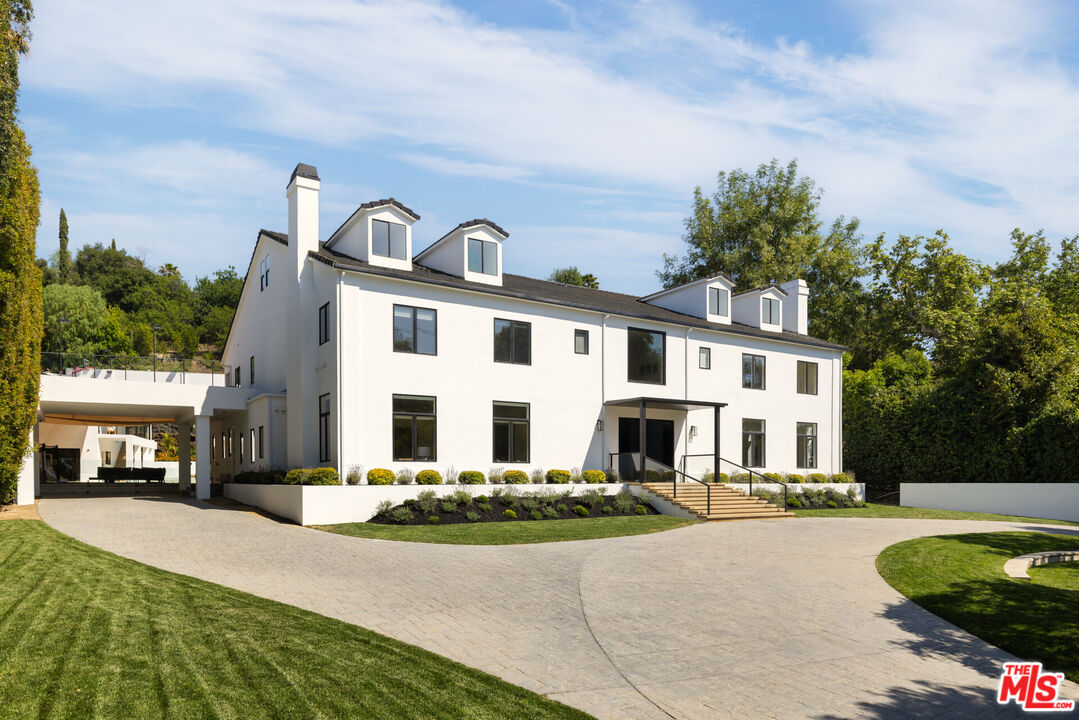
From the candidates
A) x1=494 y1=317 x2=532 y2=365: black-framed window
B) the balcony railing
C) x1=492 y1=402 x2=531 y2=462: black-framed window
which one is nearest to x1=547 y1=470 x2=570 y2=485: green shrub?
x1=492 y1=402 x2=531 y2=462: black-framed window

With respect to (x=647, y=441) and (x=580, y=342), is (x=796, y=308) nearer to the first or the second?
(x=647, y=441)

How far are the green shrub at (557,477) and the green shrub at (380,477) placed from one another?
5025mm

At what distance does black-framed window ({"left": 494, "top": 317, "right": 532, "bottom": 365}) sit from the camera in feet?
72.7

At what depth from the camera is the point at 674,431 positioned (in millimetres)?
26078

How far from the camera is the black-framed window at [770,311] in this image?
30562 millimetres

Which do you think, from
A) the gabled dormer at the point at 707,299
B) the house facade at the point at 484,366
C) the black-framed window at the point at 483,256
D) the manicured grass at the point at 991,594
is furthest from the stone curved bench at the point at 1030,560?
the gabled dormer at the point at 707,299

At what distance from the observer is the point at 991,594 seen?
10.5 m

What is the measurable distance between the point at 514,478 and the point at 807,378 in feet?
50.3

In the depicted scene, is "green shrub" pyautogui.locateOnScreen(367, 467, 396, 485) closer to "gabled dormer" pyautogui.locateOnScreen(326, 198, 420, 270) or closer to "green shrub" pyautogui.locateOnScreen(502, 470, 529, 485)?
"green shrub" pyautogui.locateOnScreen(502, 470, 529, 485)

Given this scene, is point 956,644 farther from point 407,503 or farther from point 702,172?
point 702,172

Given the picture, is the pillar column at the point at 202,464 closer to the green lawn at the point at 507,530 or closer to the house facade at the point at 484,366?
the house facade at the point at 484,366

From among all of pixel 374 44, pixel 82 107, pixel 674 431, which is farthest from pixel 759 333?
pixel 82 107

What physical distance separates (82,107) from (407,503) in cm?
1096

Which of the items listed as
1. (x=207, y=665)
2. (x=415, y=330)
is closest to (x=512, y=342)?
(x=415, y=330)
